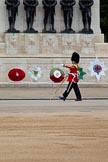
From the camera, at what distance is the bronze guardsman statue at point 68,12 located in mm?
37781

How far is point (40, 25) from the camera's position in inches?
1522

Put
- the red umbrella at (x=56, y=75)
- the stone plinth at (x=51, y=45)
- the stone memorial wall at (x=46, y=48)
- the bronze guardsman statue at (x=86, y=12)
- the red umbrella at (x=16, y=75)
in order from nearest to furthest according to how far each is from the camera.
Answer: the red umbrella at (x=56, y=75), the red umbrella at (x=16, y=75), the stone memorial wall at (x=46, y=48), the stone plinth at (x=51, y=45), the bronze guardsman statue at (x=86, y=12)

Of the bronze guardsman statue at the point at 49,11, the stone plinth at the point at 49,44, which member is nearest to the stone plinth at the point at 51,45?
the stone plinth at the point at 49,44

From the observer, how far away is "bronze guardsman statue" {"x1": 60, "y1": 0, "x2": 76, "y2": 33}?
1487 inches

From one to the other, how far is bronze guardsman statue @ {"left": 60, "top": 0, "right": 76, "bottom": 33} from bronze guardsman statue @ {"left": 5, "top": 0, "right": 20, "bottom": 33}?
244cm

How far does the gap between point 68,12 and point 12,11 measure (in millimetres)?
2958

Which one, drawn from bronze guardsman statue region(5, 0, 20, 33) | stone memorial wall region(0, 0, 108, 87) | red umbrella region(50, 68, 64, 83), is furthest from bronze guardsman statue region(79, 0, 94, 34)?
red umbrella region(50, 68, 64, 83)

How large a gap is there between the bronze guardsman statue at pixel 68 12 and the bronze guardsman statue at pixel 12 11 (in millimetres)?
2436

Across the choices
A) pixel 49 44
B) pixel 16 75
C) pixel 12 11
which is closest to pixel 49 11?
pixel 49 44

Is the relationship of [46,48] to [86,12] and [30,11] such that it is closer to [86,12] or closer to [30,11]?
[30,11]

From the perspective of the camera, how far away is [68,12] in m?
37.8

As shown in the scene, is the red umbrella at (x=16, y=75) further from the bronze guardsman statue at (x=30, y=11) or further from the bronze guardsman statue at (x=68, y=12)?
the bronze guardsman statue at (x=68, y=12)

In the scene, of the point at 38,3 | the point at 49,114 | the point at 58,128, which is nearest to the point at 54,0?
the point at 38,3

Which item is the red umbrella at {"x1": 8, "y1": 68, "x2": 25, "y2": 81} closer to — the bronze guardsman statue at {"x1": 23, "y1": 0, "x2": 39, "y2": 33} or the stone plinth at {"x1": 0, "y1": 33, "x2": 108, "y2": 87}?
the stone plinth at {"x1": 0, "y1": 33, "x2": 108, "y2": 87}
